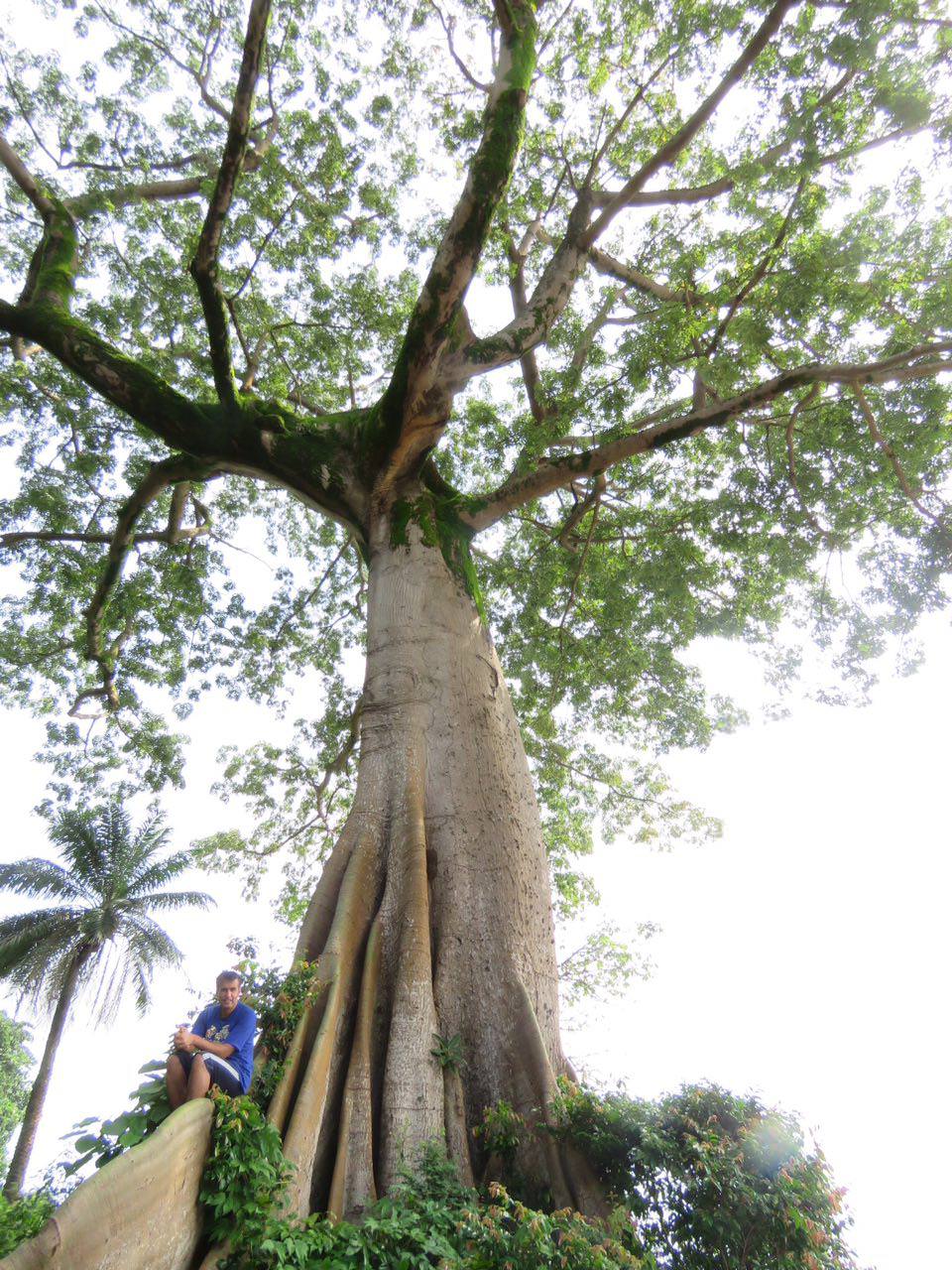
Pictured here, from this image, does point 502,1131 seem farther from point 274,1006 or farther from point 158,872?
point 158,872

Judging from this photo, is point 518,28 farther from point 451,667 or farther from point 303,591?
point 303,591

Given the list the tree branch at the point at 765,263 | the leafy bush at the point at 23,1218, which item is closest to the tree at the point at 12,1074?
the leafy bush at the point at 23,1218

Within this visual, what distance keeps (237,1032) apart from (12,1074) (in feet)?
91.3

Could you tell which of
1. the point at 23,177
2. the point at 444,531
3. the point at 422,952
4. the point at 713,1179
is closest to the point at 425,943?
the point at 422,952

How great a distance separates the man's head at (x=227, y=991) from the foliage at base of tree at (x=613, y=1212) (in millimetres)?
553

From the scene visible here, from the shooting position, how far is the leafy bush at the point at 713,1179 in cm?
332

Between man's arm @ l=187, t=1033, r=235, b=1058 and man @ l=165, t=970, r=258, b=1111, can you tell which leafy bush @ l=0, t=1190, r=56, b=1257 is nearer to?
man @ l=165, t=970, r=258, b=1111

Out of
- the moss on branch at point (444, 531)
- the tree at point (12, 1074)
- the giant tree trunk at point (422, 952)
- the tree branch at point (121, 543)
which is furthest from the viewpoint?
the tree at point (12, 1074)

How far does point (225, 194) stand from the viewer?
5520 millimetres

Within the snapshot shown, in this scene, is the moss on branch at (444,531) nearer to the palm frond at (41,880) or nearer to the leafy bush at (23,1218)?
the leafy bush at (23,1218)

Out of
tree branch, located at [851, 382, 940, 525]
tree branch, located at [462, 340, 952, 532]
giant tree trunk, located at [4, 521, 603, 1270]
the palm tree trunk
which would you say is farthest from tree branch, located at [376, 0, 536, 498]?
the palm tree trunk

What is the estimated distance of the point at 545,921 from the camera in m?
5.24

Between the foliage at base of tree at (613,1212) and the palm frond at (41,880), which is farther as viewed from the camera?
the palm frond at (41,880)

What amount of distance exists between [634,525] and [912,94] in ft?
17.4
